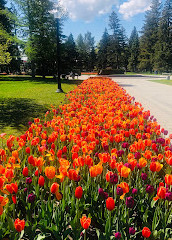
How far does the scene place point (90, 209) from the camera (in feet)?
7.50

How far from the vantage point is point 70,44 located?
43.6 m

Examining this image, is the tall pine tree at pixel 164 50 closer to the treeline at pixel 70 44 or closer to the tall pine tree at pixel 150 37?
the treeline at pixel 70 44

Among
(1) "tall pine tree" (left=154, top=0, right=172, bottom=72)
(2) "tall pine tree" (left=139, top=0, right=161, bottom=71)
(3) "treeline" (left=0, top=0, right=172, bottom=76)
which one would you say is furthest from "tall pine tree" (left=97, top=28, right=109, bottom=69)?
(1) "tall pine tree" (left=154, top=0, right=172, bottom=72)

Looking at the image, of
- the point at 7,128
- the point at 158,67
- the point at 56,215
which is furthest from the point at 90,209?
the point at 158,67

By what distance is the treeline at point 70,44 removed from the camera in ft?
92.6

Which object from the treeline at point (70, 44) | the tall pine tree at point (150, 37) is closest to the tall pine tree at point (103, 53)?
the treeline at point (70, 44)

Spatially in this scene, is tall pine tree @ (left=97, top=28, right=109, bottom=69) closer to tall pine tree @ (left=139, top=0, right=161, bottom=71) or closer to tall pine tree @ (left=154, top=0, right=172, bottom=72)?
tall pine tree @ (left=139, top=0, right=161, bottom=71)

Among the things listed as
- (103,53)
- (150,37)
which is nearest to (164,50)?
(150,37)

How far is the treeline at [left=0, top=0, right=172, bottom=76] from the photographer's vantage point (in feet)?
92.6

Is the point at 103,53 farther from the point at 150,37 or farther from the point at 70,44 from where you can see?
the point at 70,44

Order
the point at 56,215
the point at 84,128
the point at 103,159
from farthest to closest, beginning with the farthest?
→ 1. the point at 84,128
2. the point at 103,159
3. the point at 56,215

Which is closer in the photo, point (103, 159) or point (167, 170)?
point (103, 159)

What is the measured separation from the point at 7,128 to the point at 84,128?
370 centimetres

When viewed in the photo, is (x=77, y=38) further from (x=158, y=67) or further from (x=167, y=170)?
(x=167, y=170)
